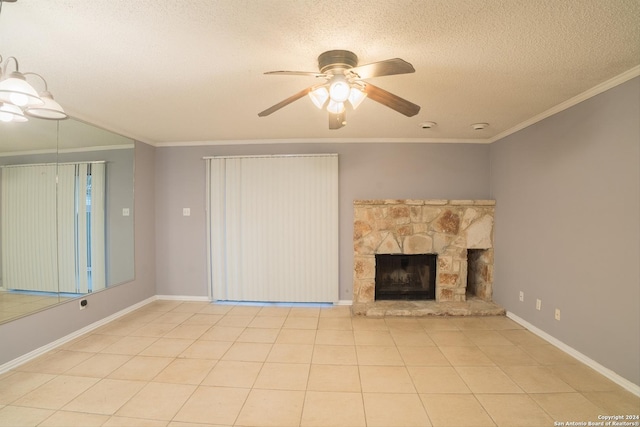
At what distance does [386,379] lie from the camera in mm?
2178

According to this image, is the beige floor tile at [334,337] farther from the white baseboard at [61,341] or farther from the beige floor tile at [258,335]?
the white baseboard at [61,341]

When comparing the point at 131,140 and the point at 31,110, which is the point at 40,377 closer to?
the point at 31,110

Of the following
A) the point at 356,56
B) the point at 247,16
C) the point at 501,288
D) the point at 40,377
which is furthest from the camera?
the point at 501,288

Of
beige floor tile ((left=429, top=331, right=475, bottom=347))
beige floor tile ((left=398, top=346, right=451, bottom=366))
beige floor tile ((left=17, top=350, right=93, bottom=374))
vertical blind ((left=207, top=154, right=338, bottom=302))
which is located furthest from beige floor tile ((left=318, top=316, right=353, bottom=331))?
beige floor tile ((left=17, top=350, right=93, bottom=374))

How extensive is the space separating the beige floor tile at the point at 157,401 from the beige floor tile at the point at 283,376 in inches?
21.4

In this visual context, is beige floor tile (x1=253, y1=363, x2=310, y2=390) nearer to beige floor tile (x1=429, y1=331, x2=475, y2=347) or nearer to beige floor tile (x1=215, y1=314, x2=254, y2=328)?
beige floor tile (x1=215, y1=314, x2=254, y2=328)

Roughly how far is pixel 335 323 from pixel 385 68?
9.30 ft

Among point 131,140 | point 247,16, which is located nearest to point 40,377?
point 131,140

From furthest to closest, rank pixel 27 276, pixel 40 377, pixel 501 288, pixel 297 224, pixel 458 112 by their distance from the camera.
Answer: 1. pixel 297 224
2. pixel 501 288
3. pixel 458 112
4. pixel 27 276
5. pixel 40 377

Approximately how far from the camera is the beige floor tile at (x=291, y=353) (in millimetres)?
2465

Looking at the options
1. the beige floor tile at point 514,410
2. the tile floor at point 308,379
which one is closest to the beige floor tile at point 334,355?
the tile floor at point 308,379

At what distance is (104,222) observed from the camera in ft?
10.6

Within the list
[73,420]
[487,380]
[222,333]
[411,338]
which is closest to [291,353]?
[222,333]

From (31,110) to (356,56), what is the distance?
1.89 metres
